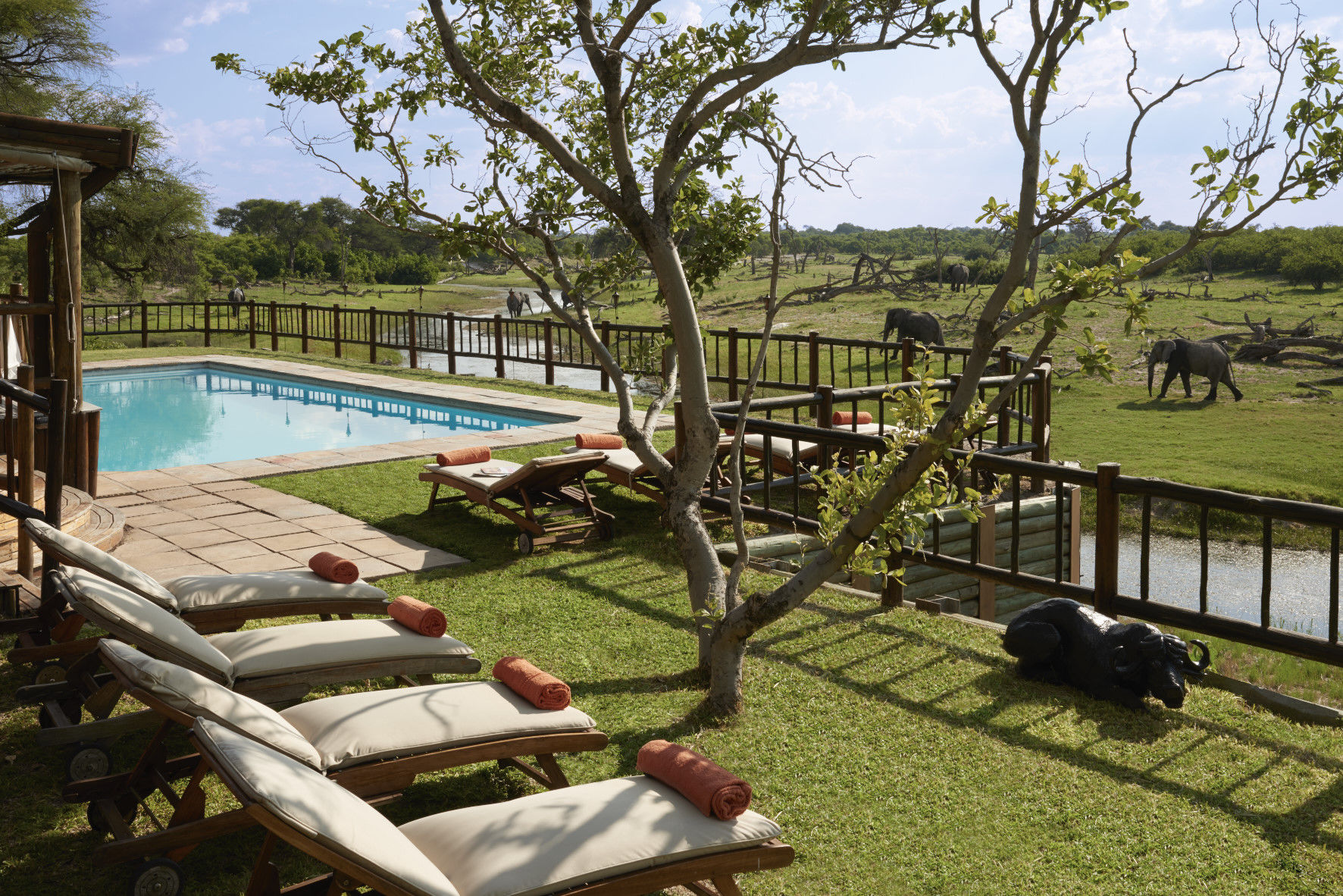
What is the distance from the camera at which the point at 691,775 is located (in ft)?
9.24

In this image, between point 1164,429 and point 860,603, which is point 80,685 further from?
point 1164,429

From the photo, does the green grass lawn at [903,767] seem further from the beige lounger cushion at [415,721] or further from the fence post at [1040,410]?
the fence post at [1040,410]

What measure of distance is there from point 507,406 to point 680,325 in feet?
31.5

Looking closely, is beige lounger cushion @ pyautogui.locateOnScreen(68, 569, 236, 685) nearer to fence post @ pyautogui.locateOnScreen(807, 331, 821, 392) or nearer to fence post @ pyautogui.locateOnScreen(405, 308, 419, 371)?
fence post @ pyautogui.locateOnScreen(807, 331, 821, 392)

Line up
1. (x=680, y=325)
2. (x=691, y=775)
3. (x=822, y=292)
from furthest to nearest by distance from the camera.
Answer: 1. (x=680, y=325)
2. (x=822, y=292)
3. (x=691, y=775)

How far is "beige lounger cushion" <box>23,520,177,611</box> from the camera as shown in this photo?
381cm

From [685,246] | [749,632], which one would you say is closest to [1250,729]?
[749,632]

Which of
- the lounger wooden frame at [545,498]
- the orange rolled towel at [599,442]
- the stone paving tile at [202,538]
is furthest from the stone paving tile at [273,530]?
the orange rolled towel at [599,442]

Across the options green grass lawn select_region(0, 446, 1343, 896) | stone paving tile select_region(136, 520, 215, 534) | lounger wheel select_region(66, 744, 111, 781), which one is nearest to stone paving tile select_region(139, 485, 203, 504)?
stone paving tile select_region(136, 520, 215, 534)

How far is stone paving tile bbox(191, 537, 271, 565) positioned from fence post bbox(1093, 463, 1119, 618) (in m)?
4.76

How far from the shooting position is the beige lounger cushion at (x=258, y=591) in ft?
14.4

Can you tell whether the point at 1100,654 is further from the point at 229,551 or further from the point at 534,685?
the point at 229,551

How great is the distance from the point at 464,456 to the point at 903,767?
4793 mm

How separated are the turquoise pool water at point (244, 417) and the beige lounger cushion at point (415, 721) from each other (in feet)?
26.8
